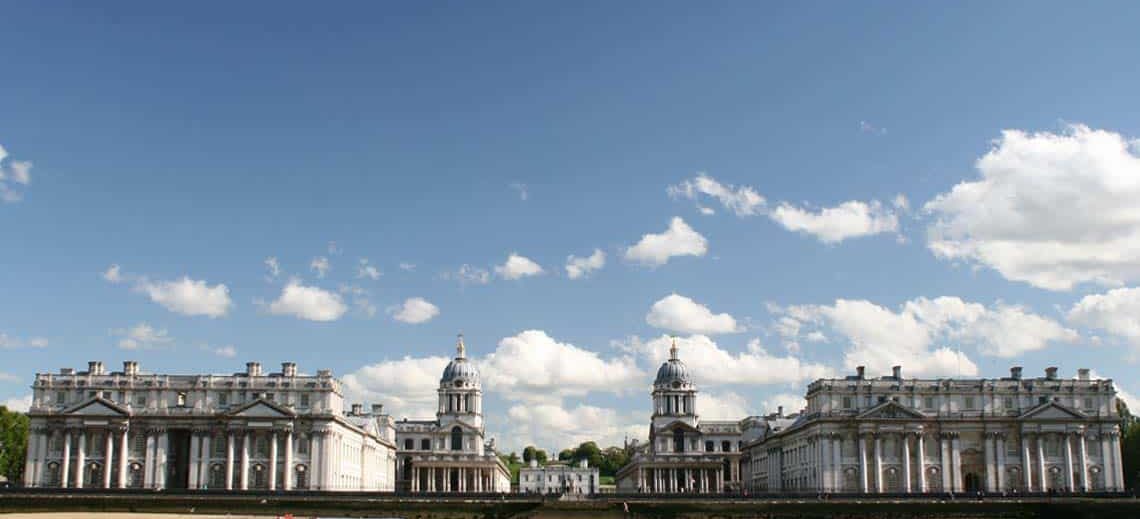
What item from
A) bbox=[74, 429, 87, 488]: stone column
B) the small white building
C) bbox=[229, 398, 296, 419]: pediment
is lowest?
the small white building

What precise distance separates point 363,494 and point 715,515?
76.5 feet

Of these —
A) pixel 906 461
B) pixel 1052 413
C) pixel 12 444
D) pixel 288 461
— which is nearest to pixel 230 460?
pixel 288 461

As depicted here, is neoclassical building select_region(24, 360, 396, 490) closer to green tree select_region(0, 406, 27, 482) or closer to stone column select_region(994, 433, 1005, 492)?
green tree select_region(0, 406, 27, 482)

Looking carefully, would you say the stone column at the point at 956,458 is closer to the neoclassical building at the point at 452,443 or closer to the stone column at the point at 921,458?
the stone column at the point at 921,458

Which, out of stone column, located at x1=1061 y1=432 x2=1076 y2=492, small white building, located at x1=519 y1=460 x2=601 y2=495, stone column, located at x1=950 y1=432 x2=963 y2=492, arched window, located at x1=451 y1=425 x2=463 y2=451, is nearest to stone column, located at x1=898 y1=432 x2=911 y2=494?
stone column, located at x1=950 y1=432 x2=963 y2=492

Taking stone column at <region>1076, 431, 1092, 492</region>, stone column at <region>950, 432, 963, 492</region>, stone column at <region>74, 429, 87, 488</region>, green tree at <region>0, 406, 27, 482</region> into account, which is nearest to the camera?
stone column at <region>1076, 431, 1092, 492</region>

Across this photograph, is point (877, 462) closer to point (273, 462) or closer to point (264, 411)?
point (273, 462)

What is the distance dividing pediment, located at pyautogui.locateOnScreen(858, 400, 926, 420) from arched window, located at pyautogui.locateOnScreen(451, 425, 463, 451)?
5135cm

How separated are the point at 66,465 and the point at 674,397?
64760 mm

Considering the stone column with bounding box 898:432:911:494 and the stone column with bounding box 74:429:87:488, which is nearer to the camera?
the stone column with bounding box 898:432:911:494

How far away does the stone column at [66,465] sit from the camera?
9369 centimetres

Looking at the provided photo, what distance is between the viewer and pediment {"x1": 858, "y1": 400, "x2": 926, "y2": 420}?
9431 centimetres

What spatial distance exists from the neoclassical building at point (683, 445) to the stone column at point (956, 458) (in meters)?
38.7

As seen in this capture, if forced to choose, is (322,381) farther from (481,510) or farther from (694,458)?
(694,458)
